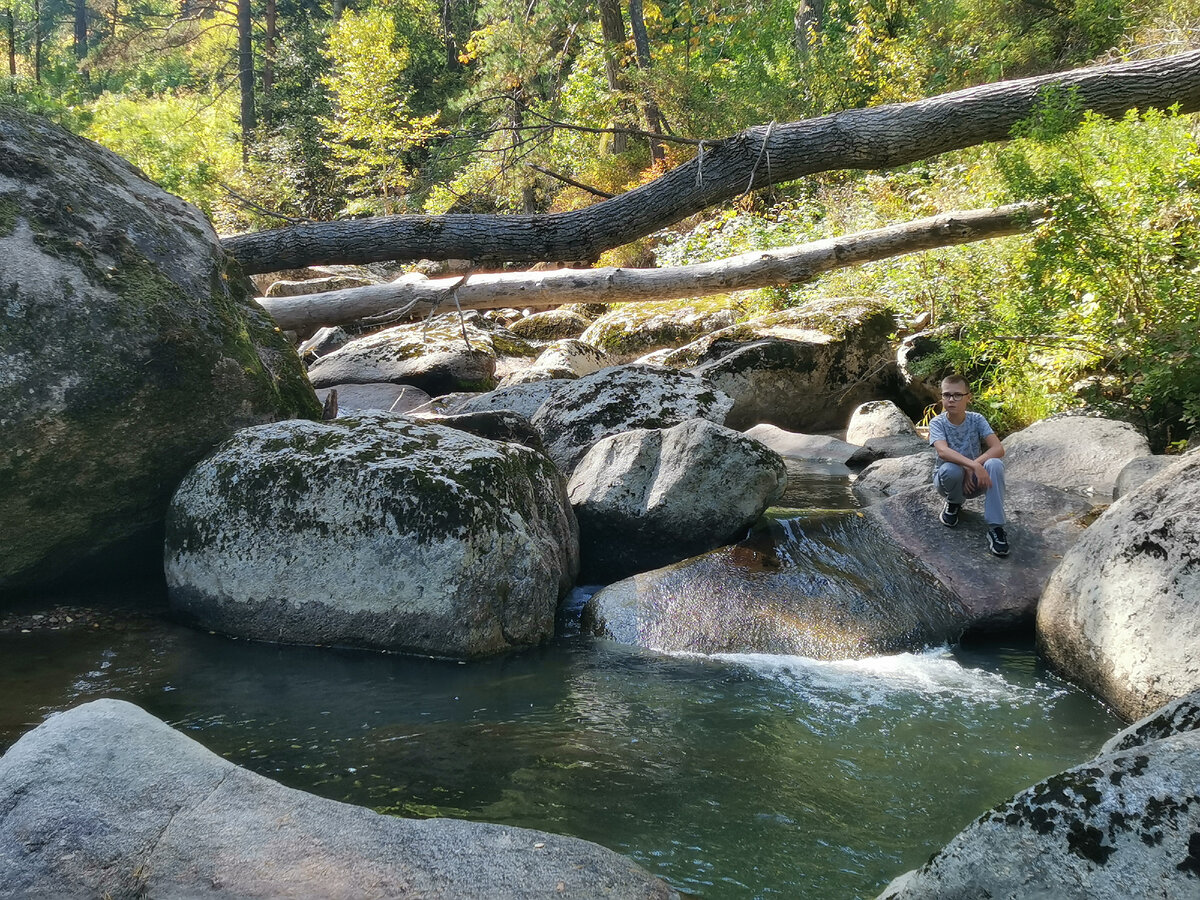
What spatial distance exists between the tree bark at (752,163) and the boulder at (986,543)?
3.70m

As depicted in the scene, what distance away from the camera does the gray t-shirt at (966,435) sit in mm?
6105

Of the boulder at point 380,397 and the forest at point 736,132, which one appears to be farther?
the boulder at point 380,397

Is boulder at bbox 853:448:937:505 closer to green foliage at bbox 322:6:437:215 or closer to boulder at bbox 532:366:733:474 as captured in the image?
boulder at bbox 532:366:733:474

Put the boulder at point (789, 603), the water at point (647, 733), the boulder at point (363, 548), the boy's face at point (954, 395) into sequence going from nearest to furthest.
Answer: the water at point (647, 733) < the boulder at point (363, 548) < the boulder at point (789, 603) < the boy's face at point (954, 395)

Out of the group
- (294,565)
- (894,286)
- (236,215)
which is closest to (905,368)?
(894,286)

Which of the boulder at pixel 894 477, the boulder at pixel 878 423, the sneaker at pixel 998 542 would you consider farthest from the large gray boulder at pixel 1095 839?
the boulder at pixel 878 423

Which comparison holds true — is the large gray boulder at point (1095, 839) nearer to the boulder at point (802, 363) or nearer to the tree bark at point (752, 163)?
the tree bark at point (752, 163)

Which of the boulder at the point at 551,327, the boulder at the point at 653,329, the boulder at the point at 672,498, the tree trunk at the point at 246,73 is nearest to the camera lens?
the boulder at the point at 672,498

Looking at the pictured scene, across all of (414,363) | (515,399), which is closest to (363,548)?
(515,399)

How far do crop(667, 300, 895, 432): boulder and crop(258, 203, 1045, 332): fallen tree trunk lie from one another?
3.34 feet

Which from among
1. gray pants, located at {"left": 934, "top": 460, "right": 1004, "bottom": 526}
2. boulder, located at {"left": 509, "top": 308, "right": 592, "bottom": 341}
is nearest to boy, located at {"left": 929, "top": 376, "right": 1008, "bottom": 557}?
gray pants, located at {"left": 934, "top": 460, "right": 1004, "bottom": 526}

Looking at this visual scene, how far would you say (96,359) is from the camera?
533 centimetres

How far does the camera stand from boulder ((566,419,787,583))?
21.1ft

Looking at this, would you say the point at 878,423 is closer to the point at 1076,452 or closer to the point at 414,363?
the point at 1076,452
